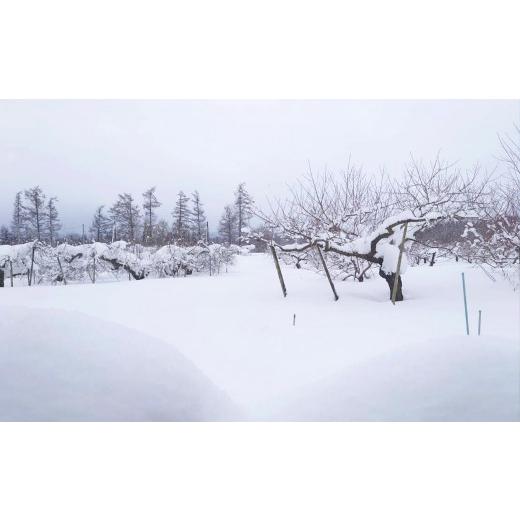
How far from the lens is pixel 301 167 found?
2.03 m

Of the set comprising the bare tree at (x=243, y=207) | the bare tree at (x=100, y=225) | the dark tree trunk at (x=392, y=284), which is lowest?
the dark tree trunk at (x=392, y=284)

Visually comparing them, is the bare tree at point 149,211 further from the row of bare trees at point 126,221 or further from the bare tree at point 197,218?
the bare tree at point 197,218

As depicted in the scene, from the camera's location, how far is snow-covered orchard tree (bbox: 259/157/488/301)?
204 centimetres

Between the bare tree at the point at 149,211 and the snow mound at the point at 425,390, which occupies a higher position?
the bare tree at the point at 149,211

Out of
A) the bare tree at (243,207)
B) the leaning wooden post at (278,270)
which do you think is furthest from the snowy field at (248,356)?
the bare tree at (243,207)

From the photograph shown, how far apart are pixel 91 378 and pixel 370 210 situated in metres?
2.07

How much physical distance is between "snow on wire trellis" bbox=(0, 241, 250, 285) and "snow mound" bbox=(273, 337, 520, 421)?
0.93m

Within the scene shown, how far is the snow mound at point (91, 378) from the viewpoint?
4.86 feet

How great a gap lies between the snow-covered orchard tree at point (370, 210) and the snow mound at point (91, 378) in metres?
1.04

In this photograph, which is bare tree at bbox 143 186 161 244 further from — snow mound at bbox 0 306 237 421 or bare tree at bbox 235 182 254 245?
snow mound at bbox 0 306 237 421

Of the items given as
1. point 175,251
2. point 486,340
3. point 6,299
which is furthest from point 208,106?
point 486,340

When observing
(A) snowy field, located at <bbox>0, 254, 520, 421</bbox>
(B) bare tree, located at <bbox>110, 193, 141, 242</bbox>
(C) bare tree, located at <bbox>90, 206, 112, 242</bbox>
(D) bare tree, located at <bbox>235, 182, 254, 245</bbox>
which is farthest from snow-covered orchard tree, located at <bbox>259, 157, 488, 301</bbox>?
(C) bare tree, located at <bbox>90, 206, 112, 242</bbox>

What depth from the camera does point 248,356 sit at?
1.65 meters
